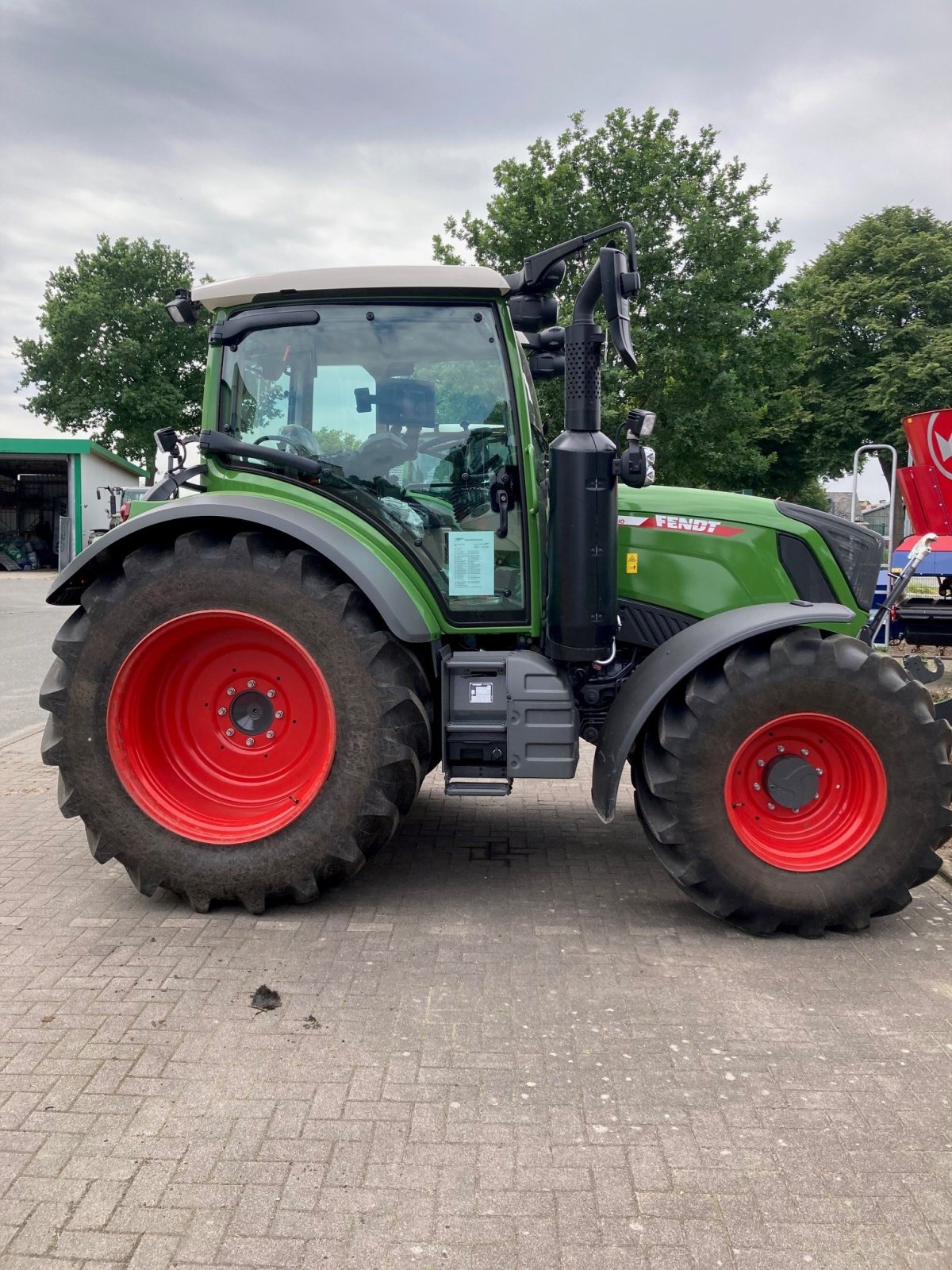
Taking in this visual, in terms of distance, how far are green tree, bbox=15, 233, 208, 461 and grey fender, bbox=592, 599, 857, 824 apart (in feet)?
114

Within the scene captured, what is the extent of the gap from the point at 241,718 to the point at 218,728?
0.43 ft

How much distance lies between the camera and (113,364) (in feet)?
115

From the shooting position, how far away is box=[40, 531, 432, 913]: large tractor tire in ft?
11.6

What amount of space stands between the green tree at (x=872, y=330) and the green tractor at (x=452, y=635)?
2652 cm

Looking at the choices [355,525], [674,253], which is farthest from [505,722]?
[674,253]

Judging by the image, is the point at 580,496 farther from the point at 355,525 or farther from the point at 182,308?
the point at 182,308

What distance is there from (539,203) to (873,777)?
17649 millimetres

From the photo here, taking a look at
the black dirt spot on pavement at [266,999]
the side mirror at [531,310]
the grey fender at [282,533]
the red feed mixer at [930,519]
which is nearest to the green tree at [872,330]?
the red feed mixer at [930,519]

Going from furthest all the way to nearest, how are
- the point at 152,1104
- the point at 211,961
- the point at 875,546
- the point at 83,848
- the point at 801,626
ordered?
the point at 83,848, the point at 875,546, the point at 801,626, the point at 211,961, the point at 152,1104

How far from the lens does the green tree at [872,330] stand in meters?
27.9

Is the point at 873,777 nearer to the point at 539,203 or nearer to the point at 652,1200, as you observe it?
the point at 652,1200

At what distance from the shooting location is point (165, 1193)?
7.06 ft

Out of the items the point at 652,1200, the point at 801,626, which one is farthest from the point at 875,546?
the point at 652,1200

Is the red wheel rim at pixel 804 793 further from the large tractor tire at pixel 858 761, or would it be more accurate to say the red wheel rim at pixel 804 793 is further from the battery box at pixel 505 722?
the battery box at pixel 505 722
